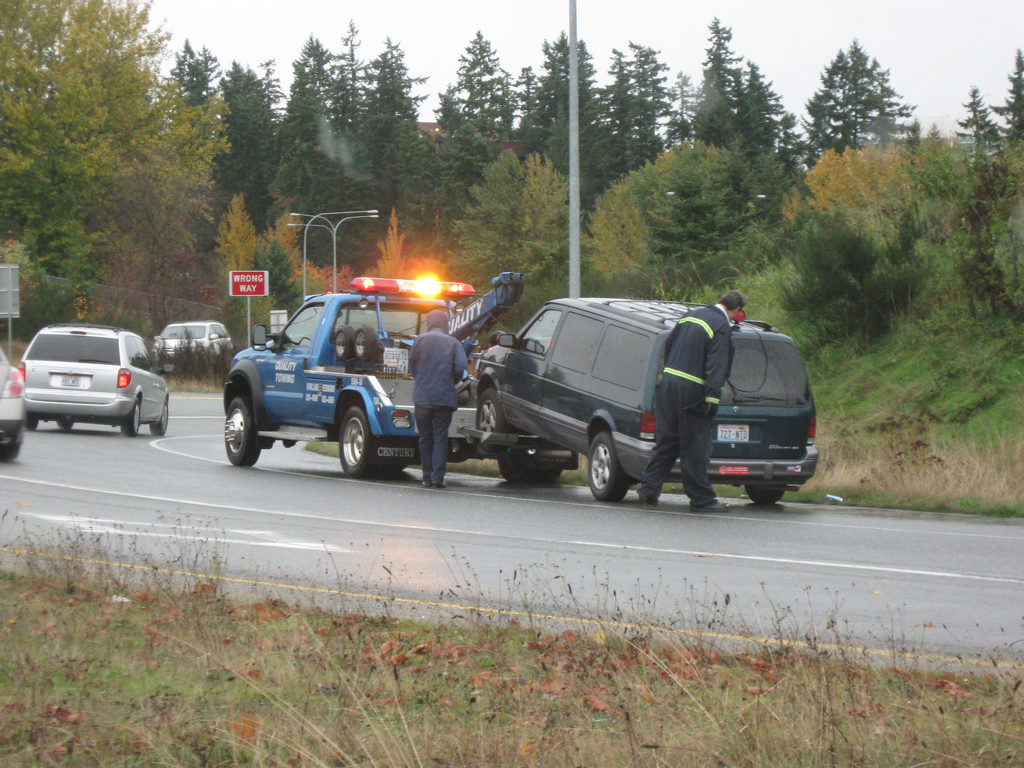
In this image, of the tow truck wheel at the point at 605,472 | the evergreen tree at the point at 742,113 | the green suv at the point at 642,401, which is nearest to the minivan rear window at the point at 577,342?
the green suv at the point at 642,401

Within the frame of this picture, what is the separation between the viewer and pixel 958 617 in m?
7.67

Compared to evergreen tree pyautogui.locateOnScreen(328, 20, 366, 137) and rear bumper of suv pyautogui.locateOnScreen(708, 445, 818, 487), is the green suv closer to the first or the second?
rear bumper of suv pyautogui.locateOnScreen(708, 445, 818, 487)

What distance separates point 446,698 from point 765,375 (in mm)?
Result: 9548

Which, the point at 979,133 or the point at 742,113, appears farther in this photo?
the point at 742,113

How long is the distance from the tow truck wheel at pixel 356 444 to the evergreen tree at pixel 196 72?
125 meters

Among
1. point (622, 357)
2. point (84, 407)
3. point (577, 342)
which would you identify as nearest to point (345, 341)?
point (577, 342)

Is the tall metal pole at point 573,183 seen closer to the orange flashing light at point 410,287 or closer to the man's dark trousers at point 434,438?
the orange flashing light at point 410,287

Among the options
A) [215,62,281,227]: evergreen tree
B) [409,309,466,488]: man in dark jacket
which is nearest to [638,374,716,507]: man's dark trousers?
[409,309,466,488]: man in dark jacket

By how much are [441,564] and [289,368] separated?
878 cm

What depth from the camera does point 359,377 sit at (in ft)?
55.2

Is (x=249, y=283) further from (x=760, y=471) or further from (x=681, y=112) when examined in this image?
(x=681, y=112)

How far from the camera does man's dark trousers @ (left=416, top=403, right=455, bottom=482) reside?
15.7m

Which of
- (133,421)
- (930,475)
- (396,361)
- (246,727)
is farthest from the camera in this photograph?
(133,421)

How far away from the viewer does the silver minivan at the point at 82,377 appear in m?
23.4
